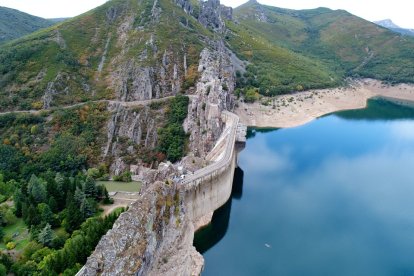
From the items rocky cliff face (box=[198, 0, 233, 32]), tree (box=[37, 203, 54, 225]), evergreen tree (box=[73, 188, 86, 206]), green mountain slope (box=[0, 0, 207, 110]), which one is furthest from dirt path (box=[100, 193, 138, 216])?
rocky cliff face (box=[198, 0, 233, 32])

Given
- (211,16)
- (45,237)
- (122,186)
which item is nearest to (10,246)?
(45,237)

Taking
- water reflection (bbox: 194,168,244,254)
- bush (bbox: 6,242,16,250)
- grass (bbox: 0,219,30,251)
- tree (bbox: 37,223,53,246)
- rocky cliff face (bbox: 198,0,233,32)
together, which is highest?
rocky cliff face (bbox: 198,0,233,32)

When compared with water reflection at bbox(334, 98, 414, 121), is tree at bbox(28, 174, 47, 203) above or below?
below

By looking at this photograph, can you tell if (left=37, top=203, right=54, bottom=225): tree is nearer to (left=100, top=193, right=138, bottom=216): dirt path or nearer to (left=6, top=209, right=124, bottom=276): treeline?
(left=6, top=209, right=124, bottom=276): treeline

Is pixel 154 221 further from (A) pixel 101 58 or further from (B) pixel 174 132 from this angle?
(A) pixel 101 58

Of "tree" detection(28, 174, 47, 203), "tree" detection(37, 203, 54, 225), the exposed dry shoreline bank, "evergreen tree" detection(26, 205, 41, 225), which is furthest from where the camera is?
the exposed dry shoreline bank

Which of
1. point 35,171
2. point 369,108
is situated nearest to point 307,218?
point 35,171
